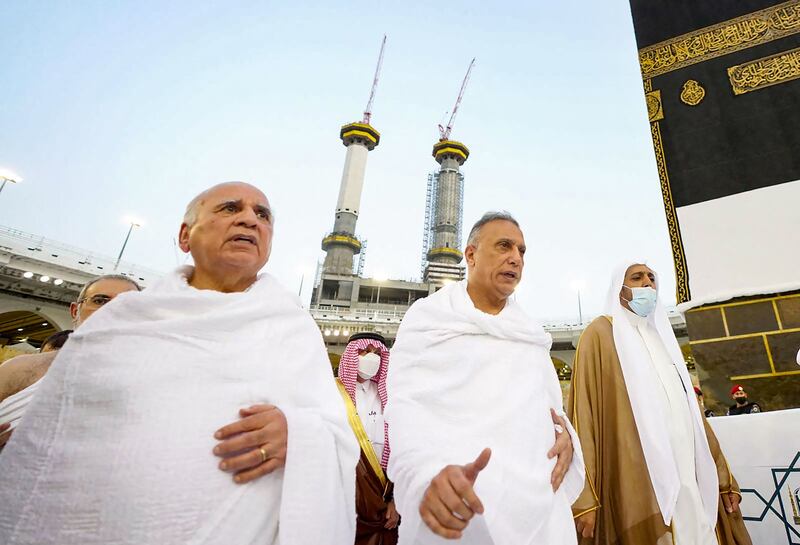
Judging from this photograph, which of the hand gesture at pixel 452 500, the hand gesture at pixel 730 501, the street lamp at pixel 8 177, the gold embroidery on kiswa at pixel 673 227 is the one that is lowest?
the hand gesture at pixel 730 501

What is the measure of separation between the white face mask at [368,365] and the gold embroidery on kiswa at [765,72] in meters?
5.88

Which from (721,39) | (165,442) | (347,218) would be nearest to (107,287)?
(165,442)

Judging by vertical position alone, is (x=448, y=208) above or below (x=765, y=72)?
above

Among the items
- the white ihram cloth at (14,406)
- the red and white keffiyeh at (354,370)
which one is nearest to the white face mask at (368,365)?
the red and white keffiyeh at (354,370)

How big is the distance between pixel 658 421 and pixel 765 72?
573 cm

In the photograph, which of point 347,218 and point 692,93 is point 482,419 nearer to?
point 692,93

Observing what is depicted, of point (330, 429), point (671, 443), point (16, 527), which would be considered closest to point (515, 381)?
point (330, 429)

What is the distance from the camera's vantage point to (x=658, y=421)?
74.3 inches

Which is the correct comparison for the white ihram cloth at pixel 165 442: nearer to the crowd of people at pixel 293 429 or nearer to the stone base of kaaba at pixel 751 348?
the crowd of people at pixel 293 429

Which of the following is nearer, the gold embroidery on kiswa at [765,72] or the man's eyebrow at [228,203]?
the man's eyebrow at [228,203]

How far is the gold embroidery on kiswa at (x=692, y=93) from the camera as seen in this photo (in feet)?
17.3

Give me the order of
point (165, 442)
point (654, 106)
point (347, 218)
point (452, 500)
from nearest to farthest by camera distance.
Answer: point (165, 442)
point (452, 500)
point (654, 106)
point (347, 218)

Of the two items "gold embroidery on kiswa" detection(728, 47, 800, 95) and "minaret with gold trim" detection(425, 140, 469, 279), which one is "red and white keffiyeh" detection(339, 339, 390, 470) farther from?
"minaret with gold trim" detection(425, 140, 469, 279)

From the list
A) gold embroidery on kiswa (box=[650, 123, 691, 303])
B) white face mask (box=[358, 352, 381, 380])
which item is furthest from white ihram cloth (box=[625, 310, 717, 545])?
gold embroidery on kiswa (box=[650, 123, 691, 303])
